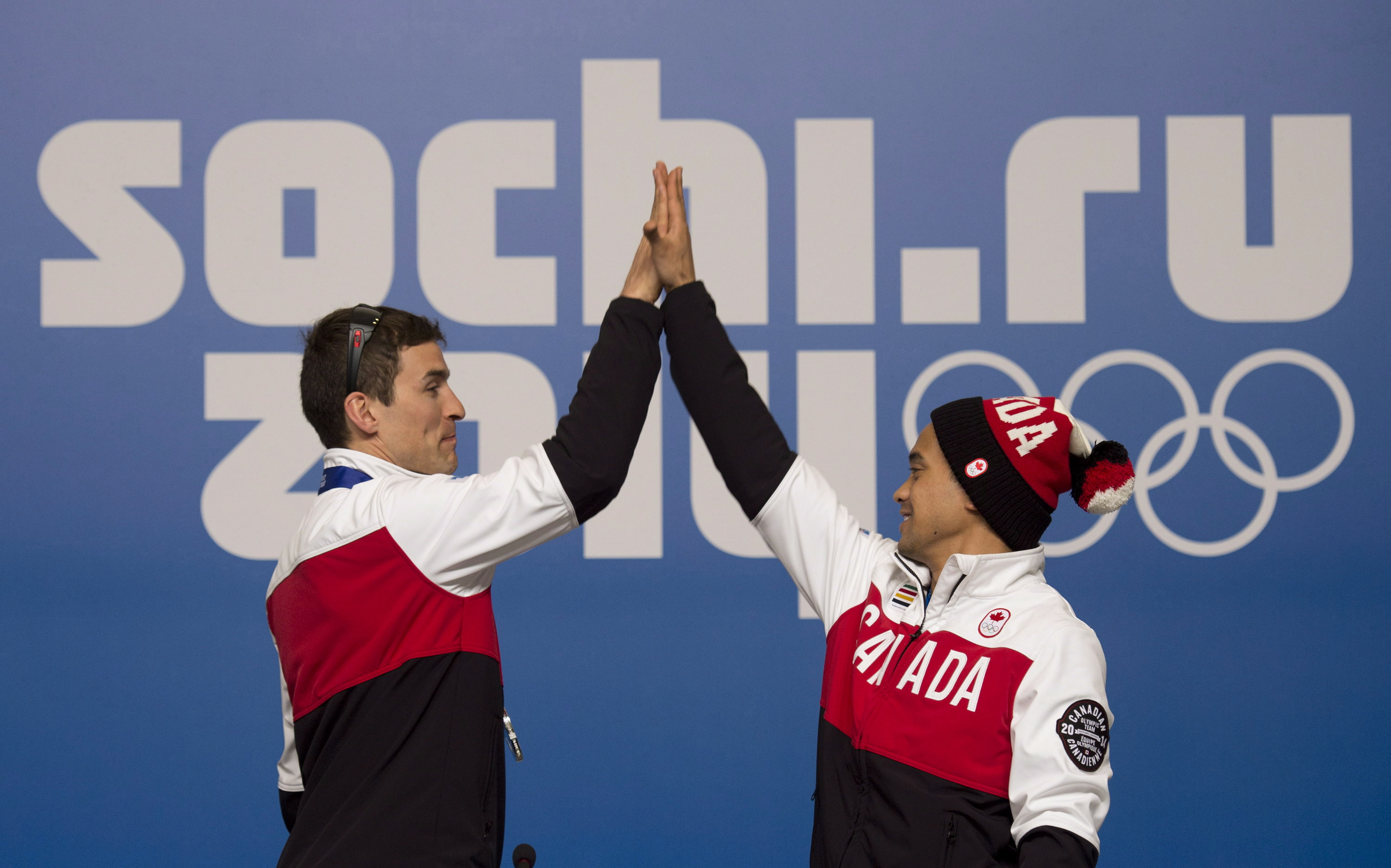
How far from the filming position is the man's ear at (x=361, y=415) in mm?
1310

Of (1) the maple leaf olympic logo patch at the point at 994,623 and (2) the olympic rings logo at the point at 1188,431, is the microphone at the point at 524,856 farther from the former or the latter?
(2) the olympic rings logo at the point at 1188,431

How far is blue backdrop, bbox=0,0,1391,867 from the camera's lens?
2461 millimetres

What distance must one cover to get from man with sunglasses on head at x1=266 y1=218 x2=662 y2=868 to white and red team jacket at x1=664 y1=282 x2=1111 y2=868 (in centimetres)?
18

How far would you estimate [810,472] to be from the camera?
1404 mm

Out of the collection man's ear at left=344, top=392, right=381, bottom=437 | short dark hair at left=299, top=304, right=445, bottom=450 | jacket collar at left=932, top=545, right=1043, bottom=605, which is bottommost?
jacket collar at left=932, top=545, right=1043, bottom=605

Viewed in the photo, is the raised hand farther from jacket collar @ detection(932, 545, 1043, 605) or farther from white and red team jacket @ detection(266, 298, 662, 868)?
jacket collar @ detection(932, 545, 1043, 605)

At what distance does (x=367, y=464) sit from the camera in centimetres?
130

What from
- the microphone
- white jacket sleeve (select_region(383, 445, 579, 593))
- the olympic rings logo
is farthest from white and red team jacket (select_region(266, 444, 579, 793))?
the olympic rings logo

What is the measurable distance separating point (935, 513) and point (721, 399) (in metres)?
0.31

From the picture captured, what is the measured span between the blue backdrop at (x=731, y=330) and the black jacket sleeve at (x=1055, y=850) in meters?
1.41

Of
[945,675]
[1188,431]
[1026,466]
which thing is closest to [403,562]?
[945,675]

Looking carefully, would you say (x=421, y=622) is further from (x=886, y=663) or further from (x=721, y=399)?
(x=886, y=663)

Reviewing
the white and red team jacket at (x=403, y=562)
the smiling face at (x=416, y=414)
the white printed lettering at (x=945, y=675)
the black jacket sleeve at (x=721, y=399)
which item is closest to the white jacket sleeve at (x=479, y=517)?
the white and red team jacket at (x=403, y=562)

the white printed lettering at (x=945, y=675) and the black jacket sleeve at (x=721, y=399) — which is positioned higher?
the black jacket sleeve at (x=721, y=399)
